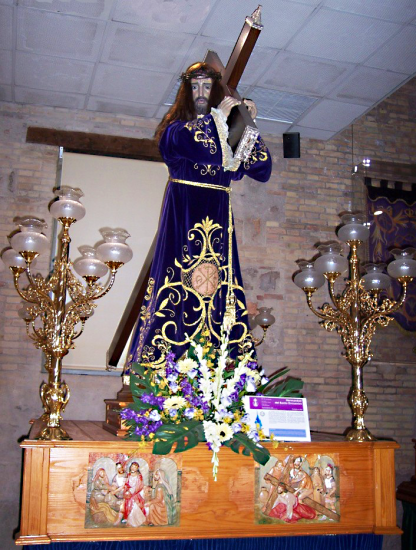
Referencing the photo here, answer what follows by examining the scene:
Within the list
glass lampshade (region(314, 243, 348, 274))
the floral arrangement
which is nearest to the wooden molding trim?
glass lampshade (region(314, 243, 348, 274))

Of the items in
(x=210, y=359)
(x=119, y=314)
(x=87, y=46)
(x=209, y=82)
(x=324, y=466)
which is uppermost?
(x=87, y=46)

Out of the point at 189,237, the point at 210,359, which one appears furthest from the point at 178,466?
the point at 189,237

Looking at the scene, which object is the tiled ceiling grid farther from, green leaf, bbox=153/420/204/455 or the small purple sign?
green leaf, bbox=153/420/204/455

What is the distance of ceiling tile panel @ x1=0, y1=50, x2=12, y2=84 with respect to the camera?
567 centimetres

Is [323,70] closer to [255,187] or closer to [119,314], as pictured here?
[255,187]

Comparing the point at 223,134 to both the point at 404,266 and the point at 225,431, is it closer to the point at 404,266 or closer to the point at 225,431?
the point at 225,431

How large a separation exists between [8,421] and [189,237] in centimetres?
370

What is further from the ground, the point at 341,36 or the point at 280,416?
the point at 341,36

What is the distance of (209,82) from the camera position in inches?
138

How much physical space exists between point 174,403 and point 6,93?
5022 mm

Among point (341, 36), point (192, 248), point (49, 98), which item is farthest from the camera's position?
point (49, 98)

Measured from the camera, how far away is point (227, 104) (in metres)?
3.22

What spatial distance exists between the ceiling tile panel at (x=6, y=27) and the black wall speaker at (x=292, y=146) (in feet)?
11.2

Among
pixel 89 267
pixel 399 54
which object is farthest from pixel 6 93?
pixel 399 54
